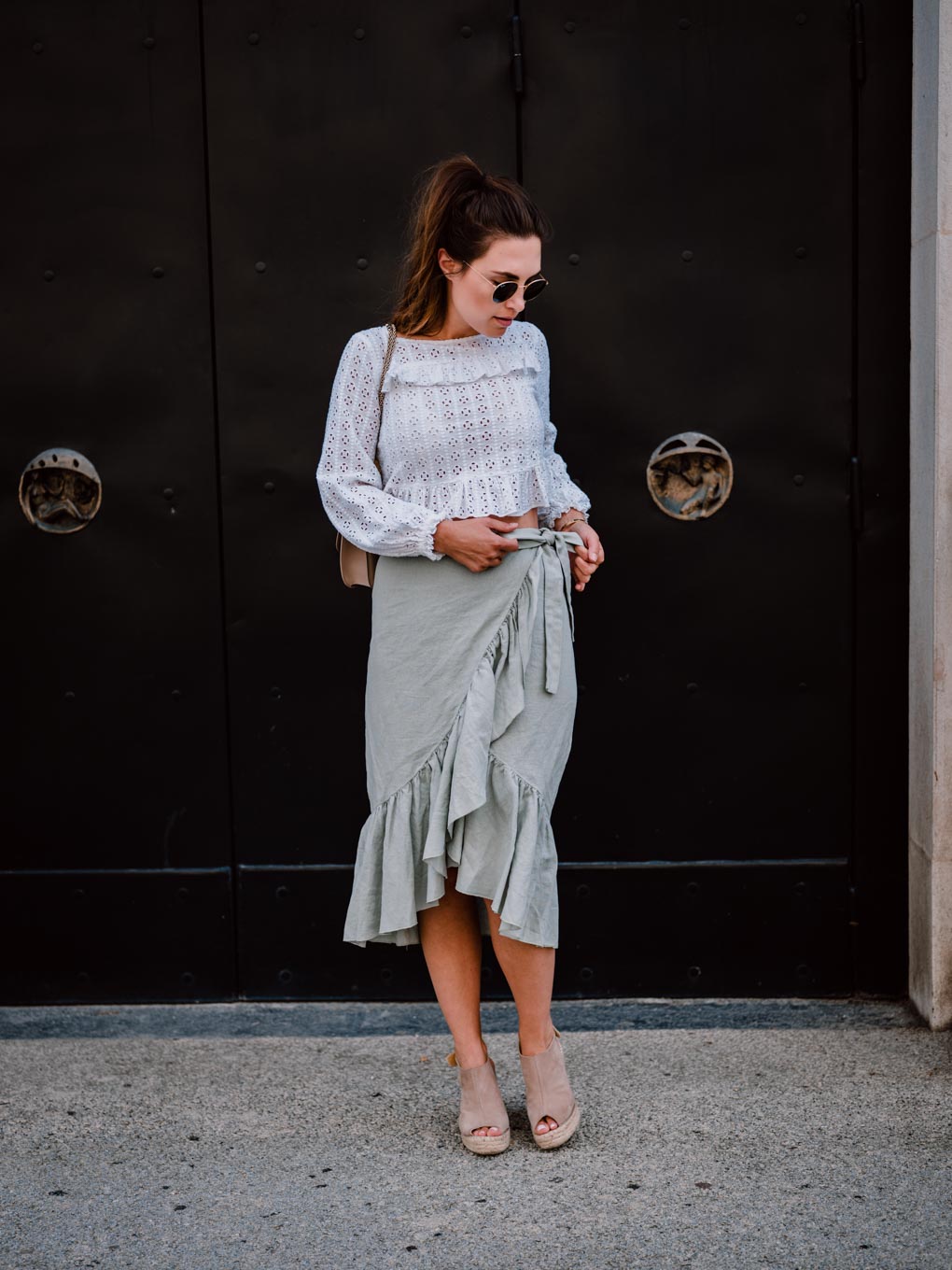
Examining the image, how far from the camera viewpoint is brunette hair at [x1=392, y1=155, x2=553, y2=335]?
8.38 ft

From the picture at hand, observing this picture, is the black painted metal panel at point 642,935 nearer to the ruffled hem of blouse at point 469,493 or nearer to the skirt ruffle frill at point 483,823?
the skirt ruffle frill at point 483,823

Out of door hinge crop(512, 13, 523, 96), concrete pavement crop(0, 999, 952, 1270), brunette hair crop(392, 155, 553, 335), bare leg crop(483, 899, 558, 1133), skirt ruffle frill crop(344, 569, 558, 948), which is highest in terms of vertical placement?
door hinge crop(512, 13, 523, 96)

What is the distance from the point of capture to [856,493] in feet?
10.9

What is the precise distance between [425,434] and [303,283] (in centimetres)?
91

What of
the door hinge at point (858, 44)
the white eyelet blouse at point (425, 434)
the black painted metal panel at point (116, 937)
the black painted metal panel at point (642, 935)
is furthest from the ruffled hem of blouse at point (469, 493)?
the door hinge at point (858, 44)

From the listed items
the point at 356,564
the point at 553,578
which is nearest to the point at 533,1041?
the point at 553,578

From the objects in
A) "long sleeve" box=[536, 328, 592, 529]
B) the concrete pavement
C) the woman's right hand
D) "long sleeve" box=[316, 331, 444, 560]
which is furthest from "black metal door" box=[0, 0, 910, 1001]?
the woman's right hand

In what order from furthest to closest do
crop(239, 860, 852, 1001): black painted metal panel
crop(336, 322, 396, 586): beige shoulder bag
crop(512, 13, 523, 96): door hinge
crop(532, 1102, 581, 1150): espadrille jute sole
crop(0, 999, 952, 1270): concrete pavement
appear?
crop(239, 860, 852, 1001): black painted metal panel < crop(512, 13, 523, 96): door hinge < crop(336, 322, 396, 586): beige shoulder bag < crop(532, 1102, 581, 1150): espadrille jute sole < crop(0, 999, 952, 1270): concrete pavement

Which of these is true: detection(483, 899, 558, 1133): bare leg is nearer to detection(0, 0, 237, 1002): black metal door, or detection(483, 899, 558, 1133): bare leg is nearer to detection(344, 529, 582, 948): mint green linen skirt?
detection(344, 529, 582, 948): mint green linen skirt

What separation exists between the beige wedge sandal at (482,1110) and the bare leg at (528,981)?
0.30 ft

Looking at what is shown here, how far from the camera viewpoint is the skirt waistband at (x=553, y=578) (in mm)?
2650

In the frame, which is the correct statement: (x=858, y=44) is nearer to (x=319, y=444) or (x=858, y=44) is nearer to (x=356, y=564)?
(x=319, y=444)

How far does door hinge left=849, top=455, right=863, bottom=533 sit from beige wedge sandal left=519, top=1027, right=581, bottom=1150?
151 centimetres

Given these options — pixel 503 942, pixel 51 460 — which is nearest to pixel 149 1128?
pixel 503 942
